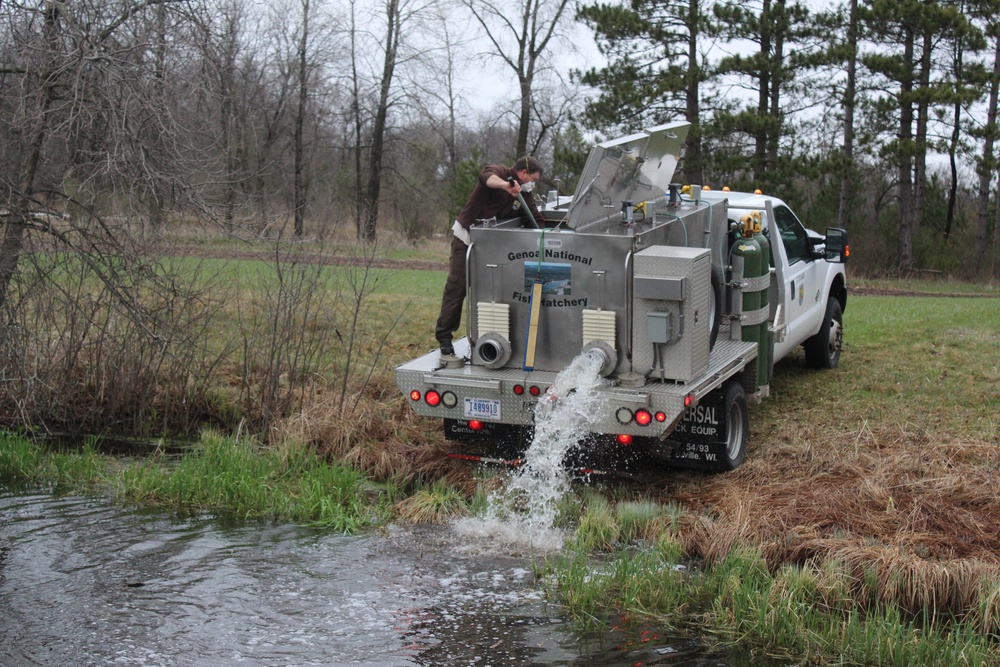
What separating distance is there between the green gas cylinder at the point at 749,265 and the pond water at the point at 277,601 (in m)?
3.06

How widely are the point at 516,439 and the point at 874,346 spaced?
20.2ft

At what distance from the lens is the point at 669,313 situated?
24.6 ft

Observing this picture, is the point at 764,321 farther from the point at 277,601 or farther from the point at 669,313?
the point at 277,601

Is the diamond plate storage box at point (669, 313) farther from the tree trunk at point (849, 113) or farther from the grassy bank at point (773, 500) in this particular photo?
the tree trunk at point (849, 113)

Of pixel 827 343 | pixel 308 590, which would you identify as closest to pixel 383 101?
pixel 827 343

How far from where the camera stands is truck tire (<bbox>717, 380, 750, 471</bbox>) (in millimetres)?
8312

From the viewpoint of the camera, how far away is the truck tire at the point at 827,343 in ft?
37.6

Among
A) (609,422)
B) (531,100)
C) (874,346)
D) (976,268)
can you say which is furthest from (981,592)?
(531,100)

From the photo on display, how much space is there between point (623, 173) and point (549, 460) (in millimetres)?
2331

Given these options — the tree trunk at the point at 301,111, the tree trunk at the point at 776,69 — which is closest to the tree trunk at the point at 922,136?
the tree trunk at the point at 776,69

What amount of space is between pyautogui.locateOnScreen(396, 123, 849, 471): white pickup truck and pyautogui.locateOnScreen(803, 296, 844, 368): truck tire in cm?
254

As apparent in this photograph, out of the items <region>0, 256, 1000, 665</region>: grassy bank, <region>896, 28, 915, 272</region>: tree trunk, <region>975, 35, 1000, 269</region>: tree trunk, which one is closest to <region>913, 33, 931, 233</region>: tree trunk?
<region>896, 28, 915, 272</region>: tree trunk

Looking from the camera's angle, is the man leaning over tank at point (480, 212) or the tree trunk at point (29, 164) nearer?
the man leaning over tank at point (480, 212)

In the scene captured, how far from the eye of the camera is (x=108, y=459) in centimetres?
980
